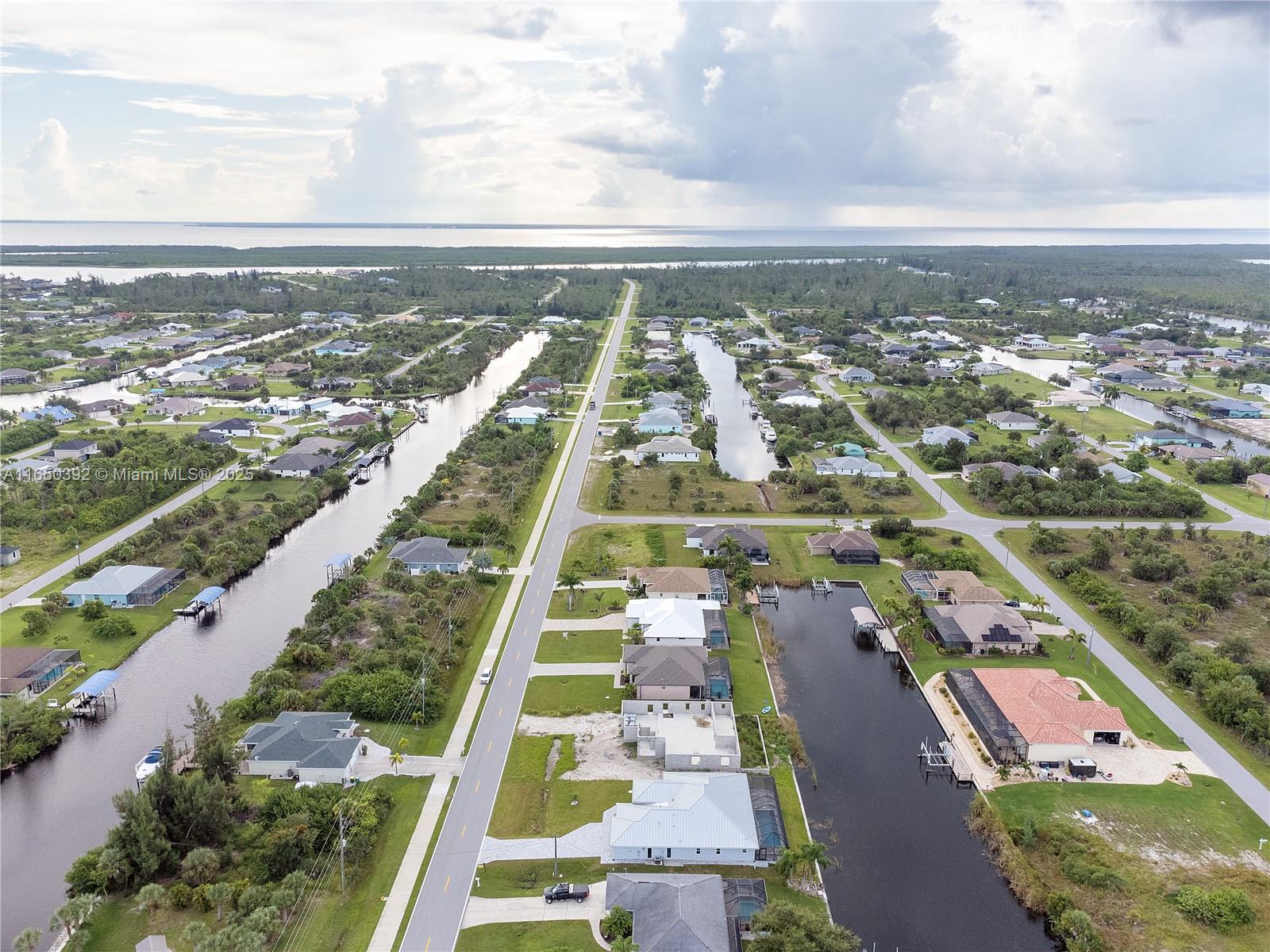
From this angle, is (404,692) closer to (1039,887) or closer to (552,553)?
(552,553)

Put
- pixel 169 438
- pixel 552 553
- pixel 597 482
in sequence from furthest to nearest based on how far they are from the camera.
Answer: pixel 169 438
pixel 597 482
pixel 552 553

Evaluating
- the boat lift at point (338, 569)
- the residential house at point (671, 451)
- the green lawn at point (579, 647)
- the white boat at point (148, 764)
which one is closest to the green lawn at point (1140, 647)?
the green lawn at point (579, 647)

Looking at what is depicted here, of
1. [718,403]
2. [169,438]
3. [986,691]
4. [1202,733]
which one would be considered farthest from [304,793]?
[718,403]

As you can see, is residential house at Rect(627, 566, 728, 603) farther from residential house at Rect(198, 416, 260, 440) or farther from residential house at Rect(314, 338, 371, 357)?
residential house at Rect(314, 338, 371, 357)

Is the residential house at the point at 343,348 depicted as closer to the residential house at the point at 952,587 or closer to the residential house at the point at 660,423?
the residential house at the point at 660,423

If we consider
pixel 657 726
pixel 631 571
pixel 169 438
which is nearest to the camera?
pixel 657 726

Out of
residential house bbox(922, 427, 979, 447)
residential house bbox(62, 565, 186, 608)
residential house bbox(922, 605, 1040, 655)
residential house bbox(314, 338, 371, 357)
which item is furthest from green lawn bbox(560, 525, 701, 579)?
residential house bbox(314, 338, 371, 357)

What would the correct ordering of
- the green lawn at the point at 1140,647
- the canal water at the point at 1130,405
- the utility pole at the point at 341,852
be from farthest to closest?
the canal water at the point at 1130,405
the green lawn at the point at 1140,647
the utility pole at the point at 341,852
